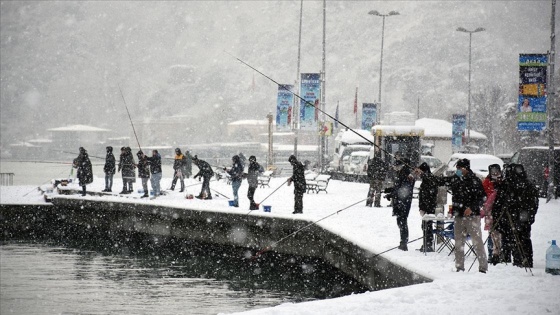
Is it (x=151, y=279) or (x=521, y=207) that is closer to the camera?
(x=521, y=207)

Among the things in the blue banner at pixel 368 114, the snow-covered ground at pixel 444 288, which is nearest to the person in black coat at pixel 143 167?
the snow-covered ground at pixel 444 288

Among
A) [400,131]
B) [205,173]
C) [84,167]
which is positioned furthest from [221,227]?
[400,131]

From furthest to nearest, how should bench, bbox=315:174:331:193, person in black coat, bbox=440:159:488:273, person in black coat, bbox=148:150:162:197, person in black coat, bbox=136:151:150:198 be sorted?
1. bench, bbox=315:174:331:193
2. person in black coat, bbox=136:151:150:198
3. person in black coat, bbox=148:150:162:197
4. person in black coat, bbox=440:159:488:273

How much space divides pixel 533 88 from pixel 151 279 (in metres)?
15.4

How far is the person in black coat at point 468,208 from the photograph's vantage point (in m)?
12.9

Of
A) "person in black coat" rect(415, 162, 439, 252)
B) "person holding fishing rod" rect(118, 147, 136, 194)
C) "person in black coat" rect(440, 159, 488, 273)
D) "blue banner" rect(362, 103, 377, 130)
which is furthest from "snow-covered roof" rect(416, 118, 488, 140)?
"person in black coat" rect(440, 159, 488, 273)

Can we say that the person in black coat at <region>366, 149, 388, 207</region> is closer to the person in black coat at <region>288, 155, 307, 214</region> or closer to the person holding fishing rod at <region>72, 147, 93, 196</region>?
the person in black coat at <region>288, 155, 307, 214</region>

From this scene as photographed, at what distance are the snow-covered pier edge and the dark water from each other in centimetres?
48

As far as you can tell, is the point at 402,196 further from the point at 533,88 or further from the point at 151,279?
the point at 533,88

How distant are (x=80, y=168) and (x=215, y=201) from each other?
640 centimetres

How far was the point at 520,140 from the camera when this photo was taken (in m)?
85.1

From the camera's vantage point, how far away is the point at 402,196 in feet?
52.6

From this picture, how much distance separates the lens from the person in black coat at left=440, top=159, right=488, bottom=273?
12.9m

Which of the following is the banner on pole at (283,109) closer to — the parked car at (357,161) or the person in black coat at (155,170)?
the parked car at (357,161)
